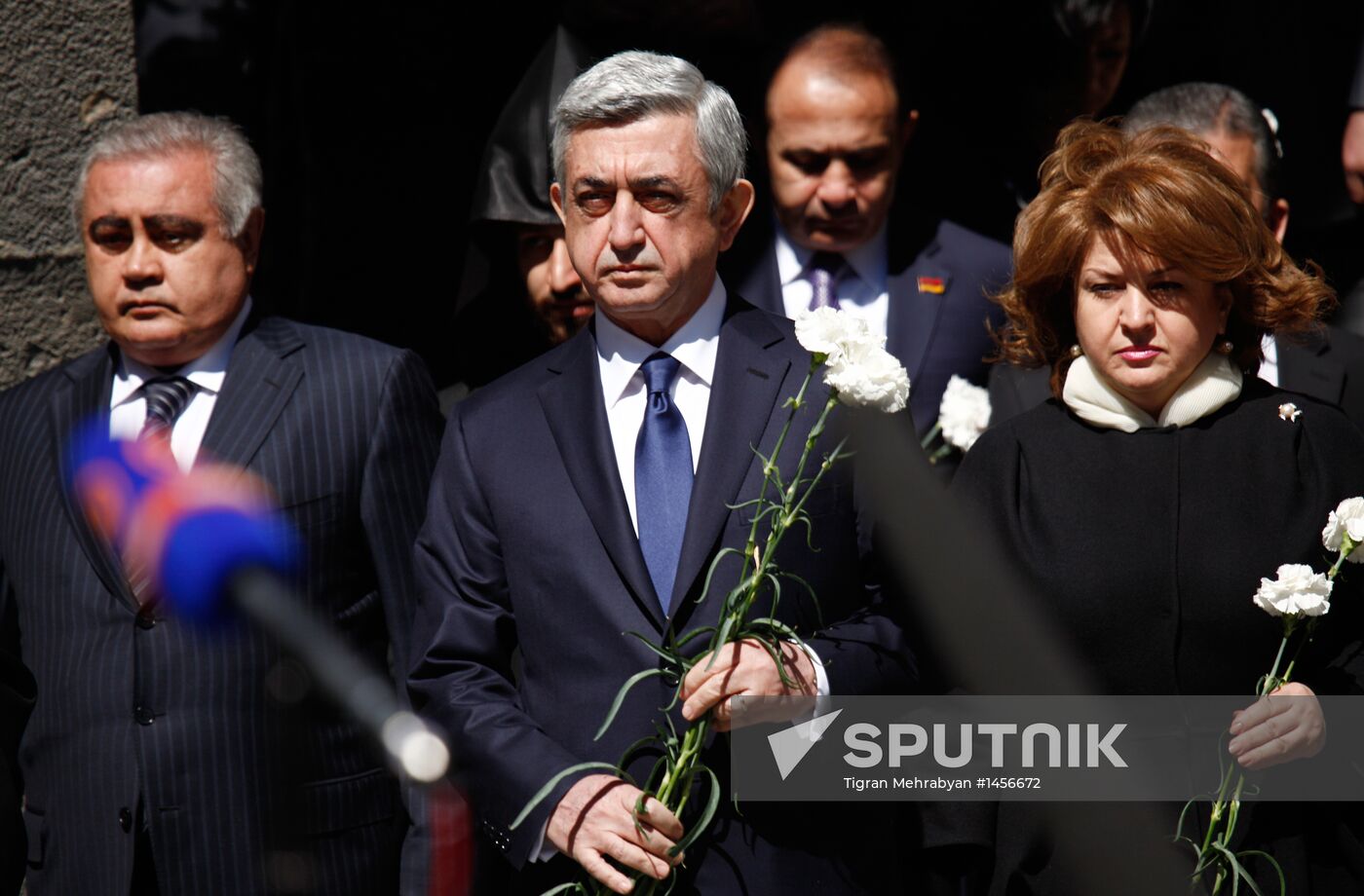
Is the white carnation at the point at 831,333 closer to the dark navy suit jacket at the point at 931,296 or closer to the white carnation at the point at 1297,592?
the white carnation at the point at 1297,592

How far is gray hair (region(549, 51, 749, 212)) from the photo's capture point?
11.2 ft

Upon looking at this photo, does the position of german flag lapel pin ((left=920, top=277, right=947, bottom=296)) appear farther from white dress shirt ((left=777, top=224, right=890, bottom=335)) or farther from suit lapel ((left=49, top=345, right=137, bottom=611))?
suit lapel ((left=49, top=345, right=137, bottom=611))

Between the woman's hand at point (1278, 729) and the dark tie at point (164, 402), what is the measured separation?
219 cm

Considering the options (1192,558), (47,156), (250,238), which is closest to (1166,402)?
(1192,558)

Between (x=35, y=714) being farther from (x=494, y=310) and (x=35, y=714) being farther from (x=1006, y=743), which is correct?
(x=1006, y=743)

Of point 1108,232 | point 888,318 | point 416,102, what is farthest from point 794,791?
point 416,102

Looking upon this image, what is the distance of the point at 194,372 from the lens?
12.8 feet

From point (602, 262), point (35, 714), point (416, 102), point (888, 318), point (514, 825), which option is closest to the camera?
point (514, 825)

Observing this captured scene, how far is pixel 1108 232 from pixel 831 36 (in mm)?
1483

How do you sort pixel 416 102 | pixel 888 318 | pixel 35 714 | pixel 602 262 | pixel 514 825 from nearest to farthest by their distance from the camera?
1. pixel 514 825
2. pixel 602 262
3. pixel 35 714
4. pixel 888 318
5. pixel 416 102

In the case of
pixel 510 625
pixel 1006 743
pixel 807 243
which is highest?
pixel 807 243

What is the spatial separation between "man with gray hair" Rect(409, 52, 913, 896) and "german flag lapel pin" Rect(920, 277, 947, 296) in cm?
110

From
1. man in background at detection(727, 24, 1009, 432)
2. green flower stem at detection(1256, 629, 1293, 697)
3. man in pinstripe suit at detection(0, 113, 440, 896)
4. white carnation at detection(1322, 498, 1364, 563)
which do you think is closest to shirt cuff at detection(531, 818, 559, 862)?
man in pinstripe suit at detection(0, 113, 440, 896)

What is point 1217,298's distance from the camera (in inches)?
135
